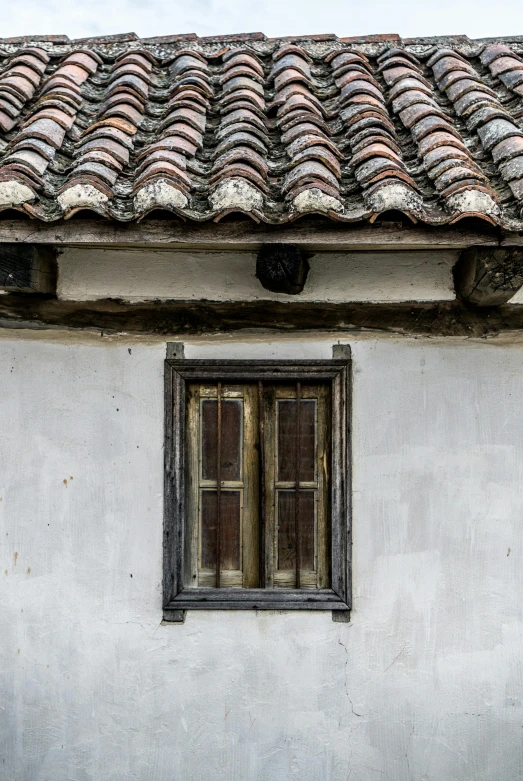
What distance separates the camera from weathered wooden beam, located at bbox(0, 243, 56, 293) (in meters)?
2.69

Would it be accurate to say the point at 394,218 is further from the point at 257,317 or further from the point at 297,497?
the point at 297,497

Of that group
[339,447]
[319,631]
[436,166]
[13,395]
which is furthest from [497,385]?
[13,395]

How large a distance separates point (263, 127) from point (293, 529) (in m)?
1.76

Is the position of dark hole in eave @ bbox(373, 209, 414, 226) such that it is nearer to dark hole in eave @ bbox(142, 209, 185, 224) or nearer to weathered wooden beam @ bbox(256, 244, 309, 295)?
weathered wooden beam @ bbox(256, 244, 309, 295)

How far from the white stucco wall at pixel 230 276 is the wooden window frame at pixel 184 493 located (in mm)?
311

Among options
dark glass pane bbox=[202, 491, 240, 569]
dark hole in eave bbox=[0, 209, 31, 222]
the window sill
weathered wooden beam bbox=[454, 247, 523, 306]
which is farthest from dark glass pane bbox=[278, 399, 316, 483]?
dark hole in eave bbox=[0, 209, 31, 222]

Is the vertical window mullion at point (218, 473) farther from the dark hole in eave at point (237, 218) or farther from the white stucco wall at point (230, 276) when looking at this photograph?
the dark hole in eave at point (237, 218)

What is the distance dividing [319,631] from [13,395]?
1719 millimetres

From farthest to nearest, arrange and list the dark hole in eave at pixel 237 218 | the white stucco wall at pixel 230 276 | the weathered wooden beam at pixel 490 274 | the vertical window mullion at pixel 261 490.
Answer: the vertical window mullion at pixel 261 490
the white stucco wall at pixel 230 276
the weathered wooden beam at pixel 490 274
the dark hole in eave at pixel 237 218

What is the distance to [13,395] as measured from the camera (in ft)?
10.3

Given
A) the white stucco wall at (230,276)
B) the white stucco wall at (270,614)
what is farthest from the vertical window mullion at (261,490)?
the white stucco wall at (230,276)

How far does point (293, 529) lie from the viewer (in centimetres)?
317

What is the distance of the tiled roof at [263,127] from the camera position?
2.37 meters

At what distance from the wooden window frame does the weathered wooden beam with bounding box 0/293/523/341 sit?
0.55 feet
